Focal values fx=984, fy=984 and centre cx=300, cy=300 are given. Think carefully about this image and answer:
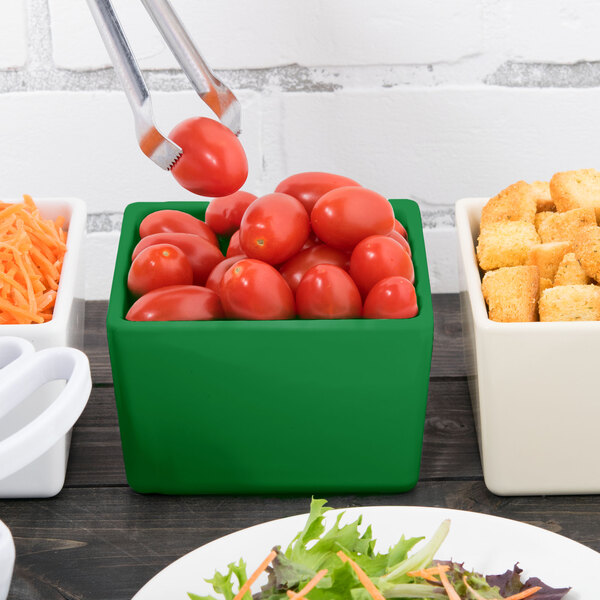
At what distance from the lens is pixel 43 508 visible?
792 mm

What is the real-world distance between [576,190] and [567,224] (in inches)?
1.7

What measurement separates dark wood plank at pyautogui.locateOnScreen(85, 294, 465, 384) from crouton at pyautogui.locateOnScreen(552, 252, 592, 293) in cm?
19

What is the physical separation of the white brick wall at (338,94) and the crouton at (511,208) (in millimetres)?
261

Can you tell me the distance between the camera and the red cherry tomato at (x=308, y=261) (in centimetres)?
78

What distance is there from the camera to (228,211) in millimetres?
860

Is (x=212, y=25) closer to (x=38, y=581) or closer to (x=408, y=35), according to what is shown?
(x=408, y=35)

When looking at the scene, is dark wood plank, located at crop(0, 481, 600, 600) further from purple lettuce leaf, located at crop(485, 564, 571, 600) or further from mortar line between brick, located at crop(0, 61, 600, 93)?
mortar line between brick, located at crop(0, 61, 600, 93)

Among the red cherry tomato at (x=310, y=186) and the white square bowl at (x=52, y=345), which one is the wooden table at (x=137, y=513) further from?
the red cherry tomato at (x=310, y=186)

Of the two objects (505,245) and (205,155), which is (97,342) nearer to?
(205,155)

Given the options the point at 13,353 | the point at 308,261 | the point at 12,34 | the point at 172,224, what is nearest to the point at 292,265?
the point at 308,261

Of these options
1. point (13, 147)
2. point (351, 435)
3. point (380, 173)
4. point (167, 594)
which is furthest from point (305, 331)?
point (13, 147)

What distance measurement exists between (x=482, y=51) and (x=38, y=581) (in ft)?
2.37

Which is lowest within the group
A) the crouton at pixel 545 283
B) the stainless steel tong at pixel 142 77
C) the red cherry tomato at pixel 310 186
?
the crouton at pixel 545 283

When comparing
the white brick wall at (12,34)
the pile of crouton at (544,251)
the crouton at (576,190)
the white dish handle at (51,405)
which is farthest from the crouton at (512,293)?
the white brick wall at (12,34)
